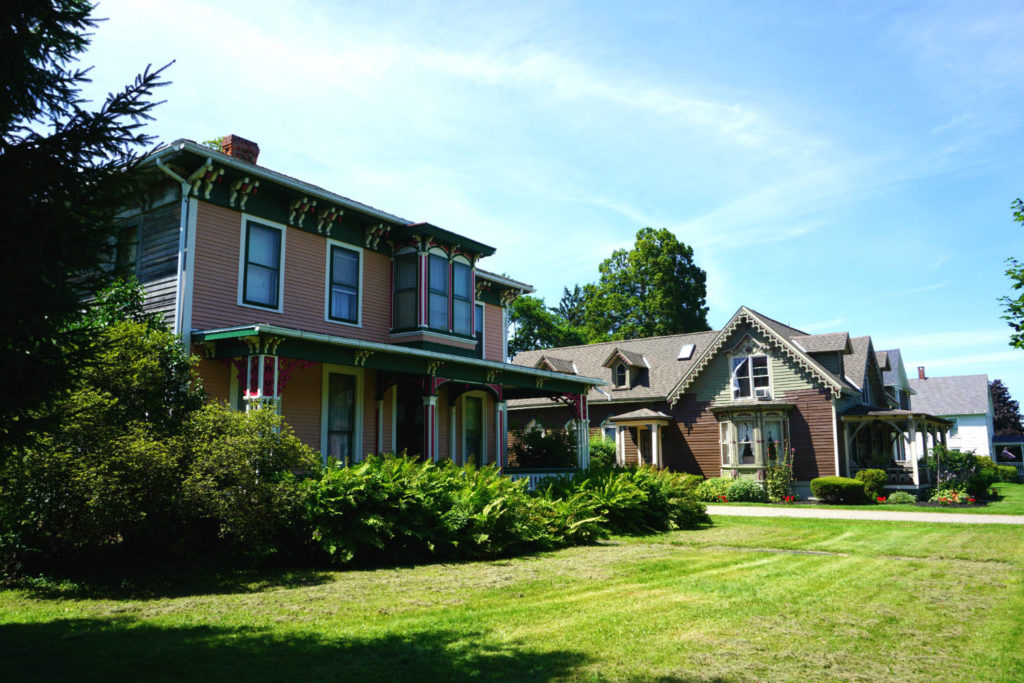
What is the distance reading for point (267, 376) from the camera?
516 inches

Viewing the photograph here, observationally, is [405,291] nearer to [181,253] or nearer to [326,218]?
[326,218]

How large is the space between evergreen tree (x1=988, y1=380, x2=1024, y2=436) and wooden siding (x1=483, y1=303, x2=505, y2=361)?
61622 millimetres

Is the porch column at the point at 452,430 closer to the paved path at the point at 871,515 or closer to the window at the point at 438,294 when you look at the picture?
the window at the point at 438,294

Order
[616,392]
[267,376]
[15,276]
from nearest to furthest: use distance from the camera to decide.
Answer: [15,276]
[267,376]
[616,392]

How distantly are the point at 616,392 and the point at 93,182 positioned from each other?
30.4m

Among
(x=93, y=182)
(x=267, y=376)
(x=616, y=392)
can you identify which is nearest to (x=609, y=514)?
(x=267, y=376)

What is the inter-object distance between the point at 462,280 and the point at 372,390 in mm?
3853

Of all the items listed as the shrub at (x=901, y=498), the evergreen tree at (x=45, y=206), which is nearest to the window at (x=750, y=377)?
the shrub at (x=901, y=498)

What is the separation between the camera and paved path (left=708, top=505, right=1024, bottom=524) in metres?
19.2

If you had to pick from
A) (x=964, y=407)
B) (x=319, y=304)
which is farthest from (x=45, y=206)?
(x=964, y=407)

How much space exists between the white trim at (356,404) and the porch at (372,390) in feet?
0.08

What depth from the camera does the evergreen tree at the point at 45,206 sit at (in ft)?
17.0

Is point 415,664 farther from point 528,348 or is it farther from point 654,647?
point 528,348

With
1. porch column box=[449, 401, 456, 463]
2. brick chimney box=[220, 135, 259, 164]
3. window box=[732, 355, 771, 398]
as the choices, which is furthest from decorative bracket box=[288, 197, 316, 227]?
window box=[732, 355, 771, 398]
